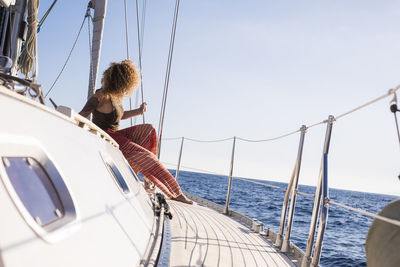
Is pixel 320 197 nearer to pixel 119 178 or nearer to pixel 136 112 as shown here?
pixel 119 178

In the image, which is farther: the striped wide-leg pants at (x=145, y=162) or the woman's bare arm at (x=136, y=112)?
the woman's bare arm at (x=136, y=112)

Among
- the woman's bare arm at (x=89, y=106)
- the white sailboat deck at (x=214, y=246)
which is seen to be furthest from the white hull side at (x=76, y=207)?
the woman's bare arm at (x=89, y=106)

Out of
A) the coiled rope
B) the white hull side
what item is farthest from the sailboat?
the coiled rope

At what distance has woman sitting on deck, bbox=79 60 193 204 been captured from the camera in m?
2.60

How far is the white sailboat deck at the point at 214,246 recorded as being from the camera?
179 cm

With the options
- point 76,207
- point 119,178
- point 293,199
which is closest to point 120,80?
point 119,178

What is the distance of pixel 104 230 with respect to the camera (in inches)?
39.5

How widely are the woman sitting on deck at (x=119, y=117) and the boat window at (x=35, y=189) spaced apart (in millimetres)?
1764

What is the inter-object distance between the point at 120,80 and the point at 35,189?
1.93 metres

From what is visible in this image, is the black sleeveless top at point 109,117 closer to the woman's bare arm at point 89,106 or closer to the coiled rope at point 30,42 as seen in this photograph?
the woman's bare arm at point 89,106

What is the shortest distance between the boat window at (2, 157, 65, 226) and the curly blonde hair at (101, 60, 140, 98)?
1.85 m

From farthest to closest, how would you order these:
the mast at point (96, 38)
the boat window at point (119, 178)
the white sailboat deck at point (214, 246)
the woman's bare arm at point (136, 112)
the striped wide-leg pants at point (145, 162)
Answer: the mast at point (96, 38) < the woman's bare arm at point (136, 112) < the striped wide-leg pants at point (145, 162) < the white sailboat deck at point (214, 246) < the boat window at point (119, 178)

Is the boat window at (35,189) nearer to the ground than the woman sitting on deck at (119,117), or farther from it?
nearer to the ground

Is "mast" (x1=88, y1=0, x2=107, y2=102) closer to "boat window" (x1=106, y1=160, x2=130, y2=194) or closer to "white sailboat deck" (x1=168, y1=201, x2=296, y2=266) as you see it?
"white sailboat deck" (x1=168, y1=201, x2=296, y2=266)
